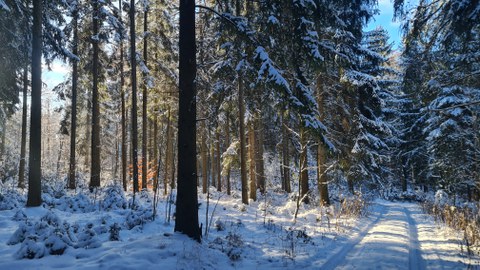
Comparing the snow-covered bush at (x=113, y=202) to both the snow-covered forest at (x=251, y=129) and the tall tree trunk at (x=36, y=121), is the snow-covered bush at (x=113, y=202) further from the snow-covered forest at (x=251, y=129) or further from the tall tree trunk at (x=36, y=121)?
the tall tree trunk at (x=36, y=121)

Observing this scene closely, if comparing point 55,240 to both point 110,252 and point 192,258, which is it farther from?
point 192,258

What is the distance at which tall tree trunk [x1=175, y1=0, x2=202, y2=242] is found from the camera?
22.3ft

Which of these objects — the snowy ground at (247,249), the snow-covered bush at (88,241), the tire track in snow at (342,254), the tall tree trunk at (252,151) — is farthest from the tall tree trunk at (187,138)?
the tall tree trunk at (252,151)

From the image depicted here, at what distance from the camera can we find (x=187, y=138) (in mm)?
6871

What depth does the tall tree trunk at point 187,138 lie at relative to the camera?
6801 millimetres

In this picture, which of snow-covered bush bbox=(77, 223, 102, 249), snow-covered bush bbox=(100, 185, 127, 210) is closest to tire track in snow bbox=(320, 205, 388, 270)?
snow-covered bush bbox=(77, 223, 102, 249)

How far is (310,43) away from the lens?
23.8ft

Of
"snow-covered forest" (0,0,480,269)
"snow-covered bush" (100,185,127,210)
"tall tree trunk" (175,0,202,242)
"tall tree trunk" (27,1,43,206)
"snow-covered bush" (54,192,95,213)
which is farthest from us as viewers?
"snow-covered bush" (100,185,127,210)

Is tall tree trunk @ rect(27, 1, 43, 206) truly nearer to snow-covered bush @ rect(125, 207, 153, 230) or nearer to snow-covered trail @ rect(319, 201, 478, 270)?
snow-covered bush @ rect(125, 207, 153, 230)

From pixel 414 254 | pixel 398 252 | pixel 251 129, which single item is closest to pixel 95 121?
pixel 251 129

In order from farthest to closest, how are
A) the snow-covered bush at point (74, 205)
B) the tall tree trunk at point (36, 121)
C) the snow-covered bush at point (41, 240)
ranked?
the snow-covered bush at point (74, 205)
the tall tree trunk at point (36, 121)
the snow-covered bush at point (41, 240)

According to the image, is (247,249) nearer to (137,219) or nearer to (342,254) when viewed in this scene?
(342,254)

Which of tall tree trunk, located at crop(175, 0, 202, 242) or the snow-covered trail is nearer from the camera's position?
the snow-covered trail

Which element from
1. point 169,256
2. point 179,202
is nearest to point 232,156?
point 179,202
